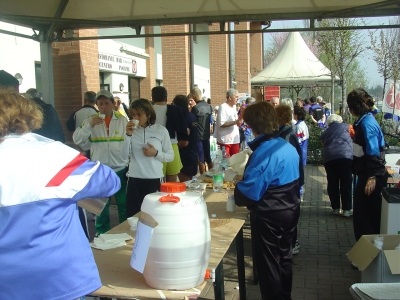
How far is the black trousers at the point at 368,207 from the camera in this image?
5.08 metres

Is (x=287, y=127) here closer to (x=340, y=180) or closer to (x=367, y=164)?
(x=367, y=164)

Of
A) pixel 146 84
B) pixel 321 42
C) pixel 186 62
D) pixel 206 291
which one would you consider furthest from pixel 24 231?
pixel 321 42

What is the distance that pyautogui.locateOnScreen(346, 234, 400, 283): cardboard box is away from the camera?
11.4 ft

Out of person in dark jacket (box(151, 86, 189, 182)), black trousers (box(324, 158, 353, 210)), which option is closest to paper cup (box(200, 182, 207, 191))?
person in dark jacket (box(151, 86, 189, 182))

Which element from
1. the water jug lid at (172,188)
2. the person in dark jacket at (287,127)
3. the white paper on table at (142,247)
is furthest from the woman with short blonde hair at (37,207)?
the person in dark jacket at (287,127)

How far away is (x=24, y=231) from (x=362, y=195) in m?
4.10

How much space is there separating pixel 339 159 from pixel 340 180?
1.28 feet

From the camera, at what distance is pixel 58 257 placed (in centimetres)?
205

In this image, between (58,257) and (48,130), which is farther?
(48,130)

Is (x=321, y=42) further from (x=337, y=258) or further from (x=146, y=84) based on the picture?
(x=337, y=258)

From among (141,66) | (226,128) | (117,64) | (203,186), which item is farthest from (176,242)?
(141,66)

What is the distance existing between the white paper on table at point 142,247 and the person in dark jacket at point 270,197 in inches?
50.6

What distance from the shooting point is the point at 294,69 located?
15.7m

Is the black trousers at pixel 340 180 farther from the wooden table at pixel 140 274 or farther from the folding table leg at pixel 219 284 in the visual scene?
the folding table leg at pixel 219 284
